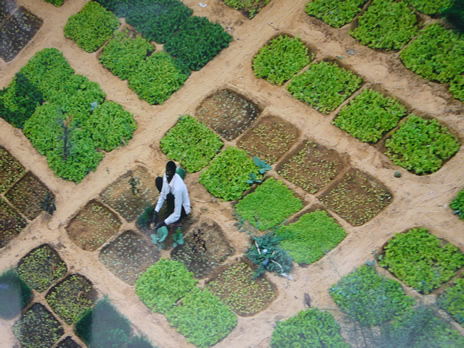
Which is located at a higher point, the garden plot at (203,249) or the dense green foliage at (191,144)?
the dense green foliage at (191,144)

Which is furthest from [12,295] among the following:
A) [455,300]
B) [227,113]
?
[455,300]

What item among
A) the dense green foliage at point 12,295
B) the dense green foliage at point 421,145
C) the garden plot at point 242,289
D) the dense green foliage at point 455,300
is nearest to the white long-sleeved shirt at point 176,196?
the garden plot at point 242,289

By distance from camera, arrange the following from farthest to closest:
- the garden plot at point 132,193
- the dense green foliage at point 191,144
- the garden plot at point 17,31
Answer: the garden plot at point 17,31
the dense green foliage at point 191,144
the garden plot at point 132,193

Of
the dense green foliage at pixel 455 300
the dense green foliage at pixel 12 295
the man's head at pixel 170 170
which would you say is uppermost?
the dense green foliage at pixel 455 300

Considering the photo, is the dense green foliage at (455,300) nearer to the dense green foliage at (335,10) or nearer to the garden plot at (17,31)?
the dense green foliage at (335,10)

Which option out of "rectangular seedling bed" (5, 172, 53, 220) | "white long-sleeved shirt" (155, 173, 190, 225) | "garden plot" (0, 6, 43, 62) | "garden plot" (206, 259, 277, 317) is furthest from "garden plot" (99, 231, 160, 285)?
"garden plot" (0, 6, 43, 62)

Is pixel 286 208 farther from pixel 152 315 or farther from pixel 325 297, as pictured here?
pixel 152 315
